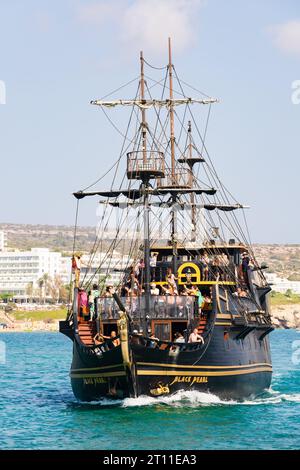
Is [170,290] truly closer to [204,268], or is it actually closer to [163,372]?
[163,372]

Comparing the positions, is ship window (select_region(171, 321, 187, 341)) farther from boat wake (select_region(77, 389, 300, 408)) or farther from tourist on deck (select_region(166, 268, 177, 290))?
boat wake (select_region(77, 389, 300, 408))

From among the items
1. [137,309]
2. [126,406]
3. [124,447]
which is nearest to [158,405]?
[126,406]

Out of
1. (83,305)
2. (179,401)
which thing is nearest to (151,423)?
(179,401)

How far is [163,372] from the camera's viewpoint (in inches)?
1693

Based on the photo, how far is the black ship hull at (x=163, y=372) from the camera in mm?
42688

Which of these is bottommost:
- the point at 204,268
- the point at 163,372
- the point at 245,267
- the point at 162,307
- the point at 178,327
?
the point at 163,372

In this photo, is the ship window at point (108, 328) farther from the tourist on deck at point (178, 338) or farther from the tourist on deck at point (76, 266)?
the tourist on deck at point (178, 338)

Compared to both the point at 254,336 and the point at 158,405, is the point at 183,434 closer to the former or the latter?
the point at 158,405

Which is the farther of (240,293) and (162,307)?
(240,293)

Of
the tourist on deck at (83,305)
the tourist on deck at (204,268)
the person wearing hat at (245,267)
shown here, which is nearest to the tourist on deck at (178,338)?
the tourist on deck at (83,305)

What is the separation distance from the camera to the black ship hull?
140 ft

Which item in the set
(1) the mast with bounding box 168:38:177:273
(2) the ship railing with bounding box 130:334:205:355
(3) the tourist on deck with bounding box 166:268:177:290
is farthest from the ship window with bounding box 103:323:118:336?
(1) the mast with bounding box 168:38:177:273
